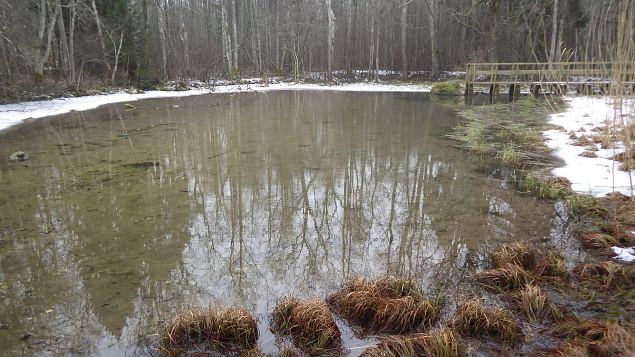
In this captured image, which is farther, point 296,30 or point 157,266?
point 296,30

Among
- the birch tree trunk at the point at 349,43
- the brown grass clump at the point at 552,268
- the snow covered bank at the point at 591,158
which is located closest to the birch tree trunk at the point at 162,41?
the birch tree trunk at the point at 349,43

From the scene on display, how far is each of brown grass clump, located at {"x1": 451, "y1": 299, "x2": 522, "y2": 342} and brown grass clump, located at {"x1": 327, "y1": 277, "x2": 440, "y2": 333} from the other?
0.24m

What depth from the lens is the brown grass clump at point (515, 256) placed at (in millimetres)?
4102

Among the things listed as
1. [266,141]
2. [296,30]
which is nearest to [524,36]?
[296,30]

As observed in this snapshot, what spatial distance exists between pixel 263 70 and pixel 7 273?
3378 centimetres

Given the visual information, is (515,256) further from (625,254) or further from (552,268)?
(625,254)

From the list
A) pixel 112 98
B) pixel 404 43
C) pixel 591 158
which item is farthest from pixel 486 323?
pixel 404 43

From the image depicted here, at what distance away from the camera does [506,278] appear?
385cm

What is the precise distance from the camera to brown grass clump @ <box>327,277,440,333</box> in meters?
3.31

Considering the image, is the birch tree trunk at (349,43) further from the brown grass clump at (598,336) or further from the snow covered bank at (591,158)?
the brown grass clump at (598,336)

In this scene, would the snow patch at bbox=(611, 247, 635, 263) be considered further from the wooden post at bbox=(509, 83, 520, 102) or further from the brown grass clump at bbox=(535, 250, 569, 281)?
the wooden post at bbox=(509, 83, 520, 102)

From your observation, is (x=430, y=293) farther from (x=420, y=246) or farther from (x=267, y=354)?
(x=267, y=354)

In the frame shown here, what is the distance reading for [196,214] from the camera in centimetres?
573

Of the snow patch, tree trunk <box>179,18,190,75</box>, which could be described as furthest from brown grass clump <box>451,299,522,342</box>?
tree trunk <box>179,18,190,75</box>
